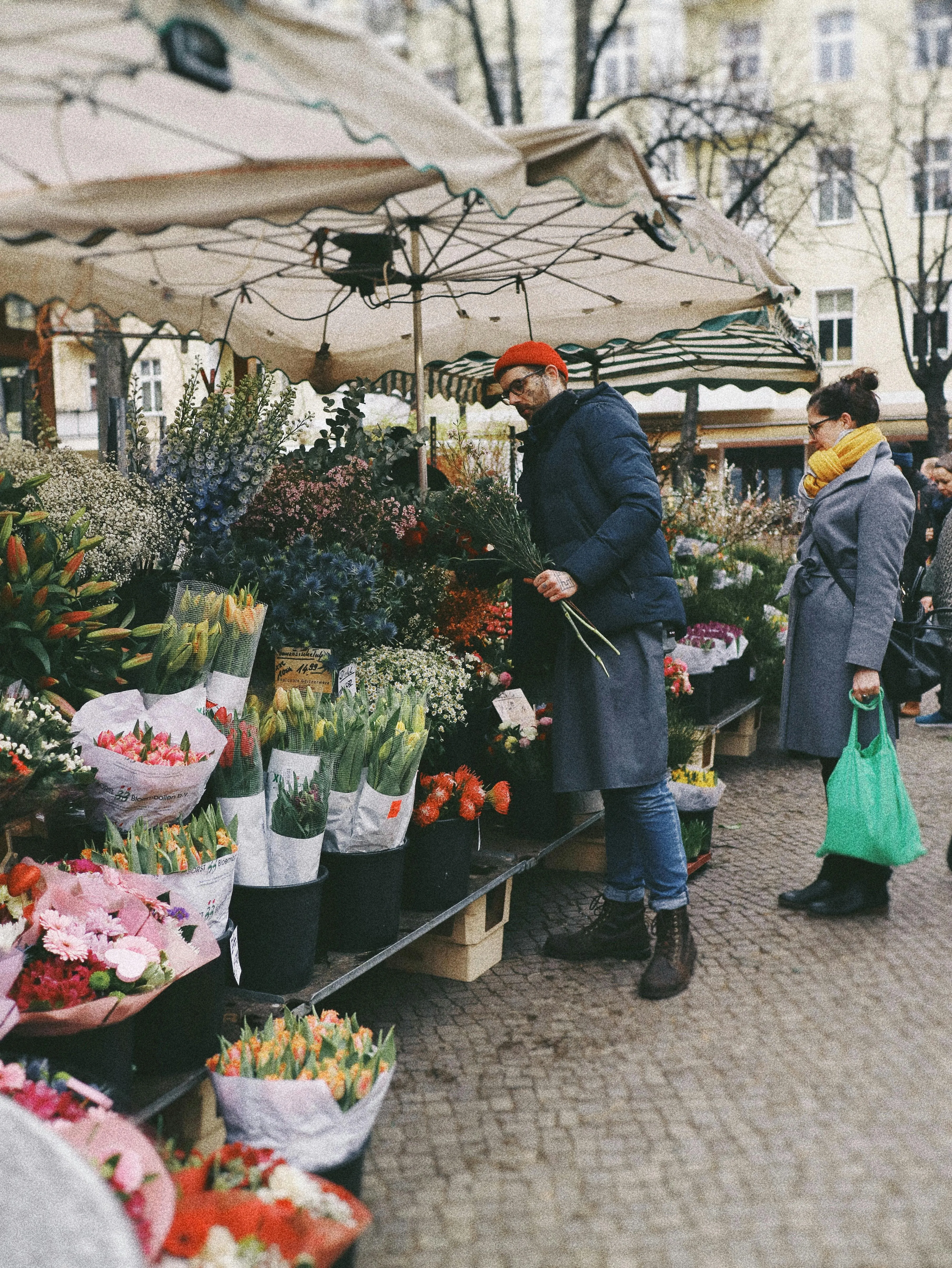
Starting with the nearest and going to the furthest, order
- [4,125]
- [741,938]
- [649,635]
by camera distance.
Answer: [4,125], [649,635], [741,938]

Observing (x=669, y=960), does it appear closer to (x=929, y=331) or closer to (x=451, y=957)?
(x=451, y=957)

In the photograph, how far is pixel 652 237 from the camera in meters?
2.98

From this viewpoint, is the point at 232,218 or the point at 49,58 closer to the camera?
the point at 49,58

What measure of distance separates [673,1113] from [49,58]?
98.3 inches

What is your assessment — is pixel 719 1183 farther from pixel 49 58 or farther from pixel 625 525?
pixel 49 58

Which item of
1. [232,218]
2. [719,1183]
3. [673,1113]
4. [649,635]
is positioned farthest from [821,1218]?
[232,218]

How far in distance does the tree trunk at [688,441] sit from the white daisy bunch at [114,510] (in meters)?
4.65

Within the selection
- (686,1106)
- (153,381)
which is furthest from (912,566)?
(153,381)

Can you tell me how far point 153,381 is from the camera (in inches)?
625

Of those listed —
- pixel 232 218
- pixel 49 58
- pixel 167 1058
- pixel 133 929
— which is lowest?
pixel 167 1058

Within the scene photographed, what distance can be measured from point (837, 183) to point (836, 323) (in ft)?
15.2

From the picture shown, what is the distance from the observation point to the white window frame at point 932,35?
19906 millimetres

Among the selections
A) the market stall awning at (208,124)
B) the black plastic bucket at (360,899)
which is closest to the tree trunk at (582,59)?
the market stall awning at (208,124)

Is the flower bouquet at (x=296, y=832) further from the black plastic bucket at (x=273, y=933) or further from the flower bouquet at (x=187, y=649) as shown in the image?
the flower bouquet at (x=187, y=649)
